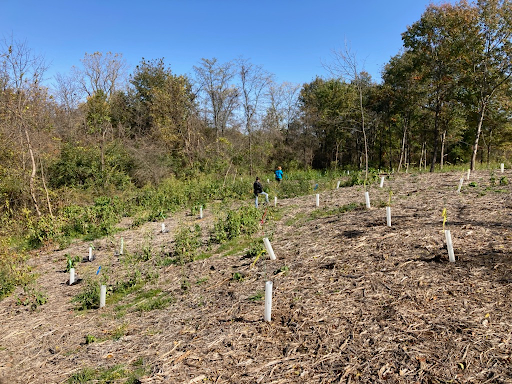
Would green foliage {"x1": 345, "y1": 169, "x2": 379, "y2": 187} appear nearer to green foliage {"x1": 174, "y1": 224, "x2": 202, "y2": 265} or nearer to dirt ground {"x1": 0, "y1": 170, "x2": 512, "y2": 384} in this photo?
dirt ground {"x1": 0, "y1": 170, "x2": 512, "y2": 384}

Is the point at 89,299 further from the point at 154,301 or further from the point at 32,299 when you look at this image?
the point at 32,299

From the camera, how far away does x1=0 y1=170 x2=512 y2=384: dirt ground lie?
10.5 ft

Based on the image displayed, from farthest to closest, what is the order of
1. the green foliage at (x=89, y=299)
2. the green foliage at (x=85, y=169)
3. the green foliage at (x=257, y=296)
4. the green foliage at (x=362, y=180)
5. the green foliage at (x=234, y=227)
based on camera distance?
the green foliage at (x=85, y=169)
the green foliage at (x=362, y=180)
the green foliage at (x=234, y=227)
the green foliage at (x=89, y=299)
the green foliage at (x=257, y=296)

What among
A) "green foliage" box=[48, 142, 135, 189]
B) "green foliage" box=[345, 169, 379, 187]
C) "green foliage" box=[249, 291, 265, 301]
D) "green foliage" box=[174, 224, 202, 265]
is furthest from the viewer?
"green foliage" box=[48, 142, 135, 189]

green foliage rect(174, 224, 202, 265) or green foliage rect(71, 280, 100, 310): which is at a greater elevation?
green foliage rect(174, 224, 202, 265)

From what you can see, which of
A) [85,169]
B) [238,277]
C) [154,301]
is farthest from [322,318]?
[85,169]

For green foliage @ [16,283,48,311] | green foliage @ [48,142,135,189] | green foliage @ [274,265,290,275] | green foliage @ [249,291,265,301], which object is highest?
green foliage @ [48,142,135,189]

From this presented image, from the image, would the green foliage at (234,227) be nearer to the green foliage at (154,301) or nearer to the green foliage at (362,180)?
the green foliage at (154,301)

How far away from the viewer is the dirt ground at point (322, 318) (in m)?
3.19

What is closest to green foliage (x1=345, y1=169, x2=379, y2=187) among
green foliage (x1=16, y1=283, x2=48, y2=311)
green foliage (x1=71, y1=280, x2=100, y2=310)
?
green foliage (x1=71, y1=280, x2=100, y2=310)

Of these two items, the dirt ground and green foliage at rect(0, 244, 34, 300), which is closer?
the dirt ground

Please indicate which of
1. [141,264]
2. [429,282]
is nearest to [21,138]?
[141,264]

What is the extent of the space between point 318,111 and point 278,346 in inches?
1250

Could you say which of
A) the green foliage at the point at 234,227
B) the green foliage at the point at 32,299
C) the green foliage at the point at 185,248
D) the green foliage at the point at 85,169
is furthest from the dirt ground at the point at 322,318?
the green foliage at the point at 85,169
